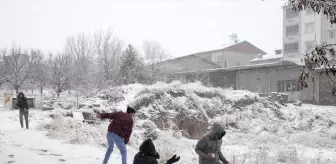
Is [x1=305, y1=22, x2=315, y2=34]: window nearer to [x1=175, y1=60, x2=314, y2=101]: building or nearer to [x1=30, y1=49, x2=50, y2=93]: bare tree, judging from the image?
[x1=175, y1=60, x2=314, y2=101]: building

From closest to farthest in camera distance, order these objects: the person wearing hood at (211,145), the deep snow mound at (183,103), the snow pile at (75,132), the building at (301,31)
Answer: the person wearing hood at (211,145), the snow pile at (75,132), the deep snow mound at (183,103), the building at (301,31)

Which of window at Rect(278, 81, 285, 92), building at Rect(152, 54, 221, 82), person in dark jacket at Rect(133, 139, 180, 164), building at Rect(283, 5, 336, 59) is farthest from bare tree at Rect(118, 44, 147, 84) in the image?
person in dark jacket at Rect(133, 139, 180, 164)

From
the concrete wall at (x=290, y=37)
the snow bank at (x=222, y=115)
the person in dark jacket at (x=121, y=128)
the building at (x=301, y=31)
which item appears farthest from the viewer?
the concrete wall at (x=290, y=37)

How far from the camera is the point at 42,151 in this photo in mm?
11344

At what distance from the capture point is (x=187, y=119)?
24.8m

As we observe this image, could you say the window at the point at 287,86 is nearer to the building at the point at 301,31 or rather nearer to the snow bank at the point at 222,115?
the snow bank at the point at 222,115

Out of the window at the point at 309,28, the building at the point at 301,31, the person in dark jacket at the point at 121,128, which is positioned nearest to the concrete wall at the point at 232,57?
the building at the point at 301,31

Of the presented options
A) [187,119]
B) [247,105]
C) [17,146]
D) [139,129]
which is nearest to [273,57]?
[247,105]

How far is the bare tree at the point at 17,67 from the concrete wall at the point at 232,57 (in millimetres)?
27102

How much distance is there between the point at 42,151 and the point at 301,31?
50828 millimetres

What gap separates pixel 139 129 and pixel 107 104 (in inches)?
215

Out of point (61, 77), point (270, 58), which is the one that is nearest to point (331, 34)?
point (270, 58)

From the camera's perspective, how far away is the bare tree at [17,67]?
157 ft

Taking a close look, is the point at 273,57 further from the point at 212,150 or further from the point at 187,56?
the point at 212,150
